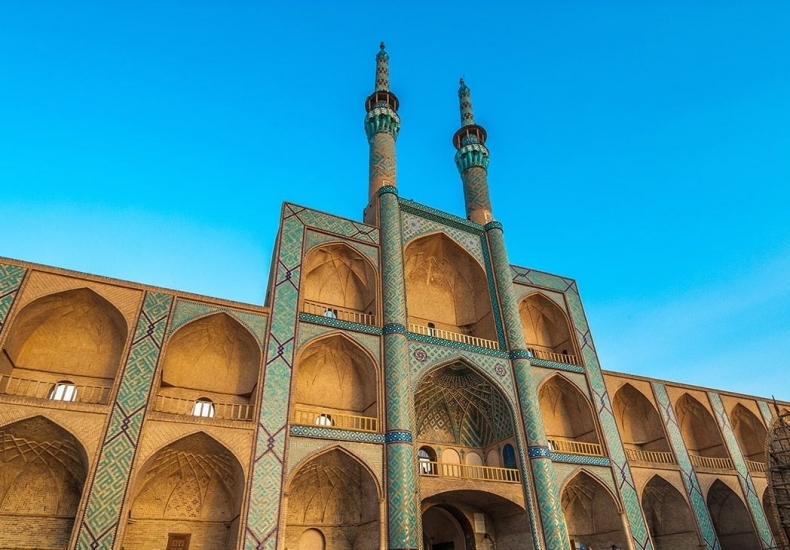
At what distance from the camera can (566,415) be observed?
56.5 ft

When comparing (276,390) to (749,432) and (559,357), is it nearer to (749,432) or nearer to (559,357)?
(559,357)

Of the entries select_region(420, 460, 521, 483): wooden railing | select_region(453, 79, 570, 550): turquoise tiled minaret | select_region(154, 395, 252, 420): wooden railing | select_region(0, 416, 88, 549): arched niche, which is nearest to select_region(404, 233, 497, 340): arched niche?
select_region(453, 79, 570, 550): turquoise tiled minaret

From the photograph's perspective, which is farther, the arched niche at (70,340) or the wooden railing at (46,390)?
the arched niche at (70,340)

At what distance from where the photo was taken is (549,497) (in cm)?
1328

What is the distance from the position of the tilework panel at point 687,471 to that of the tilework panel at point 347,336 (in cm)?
1070

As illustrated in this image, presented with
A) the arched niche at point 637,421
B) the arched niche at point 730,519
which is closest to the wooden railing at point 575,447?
the arched niche at point 637,421

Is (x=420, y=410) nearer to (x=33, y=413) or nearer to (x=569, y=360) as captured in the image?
(x=569, y=360)

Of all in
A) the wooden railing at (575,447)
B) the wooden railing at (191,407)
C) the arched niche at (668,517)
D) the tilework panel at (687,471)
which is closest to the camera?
the wooden railing at (191,407)

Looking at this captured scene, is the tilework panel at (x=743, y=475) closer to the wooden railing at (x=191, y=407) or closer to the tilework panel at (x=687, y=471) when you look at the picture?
the tilework panel at (x=687, y=471)

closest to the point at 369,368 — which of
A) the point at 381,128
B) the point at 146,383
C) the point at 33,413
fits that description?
Result: the point at 146,383

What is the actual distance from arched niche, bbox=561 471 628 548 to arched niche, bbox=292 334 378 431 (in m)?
6.33

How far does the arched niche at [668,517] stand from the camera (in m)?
15.7

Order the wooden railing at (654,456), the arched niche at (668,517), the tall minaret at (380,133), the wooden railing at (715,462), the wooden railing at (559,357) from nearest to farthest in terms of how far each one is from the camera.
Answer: the arched niche at (668,517) < the wooden railing at (654,456) < the wooden railing at (559,357) < the wooden railing at (715,462) < the tall minaret at (380,133)

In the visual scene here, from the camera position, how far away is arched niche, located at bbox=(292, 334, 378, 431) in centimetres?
1377
